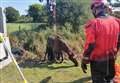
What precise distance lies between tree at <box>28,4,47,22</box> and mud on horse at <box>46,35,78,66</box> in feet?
4.31

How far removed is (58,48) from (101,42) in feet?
15.8

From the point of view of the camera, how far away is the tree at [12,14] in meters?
9.31

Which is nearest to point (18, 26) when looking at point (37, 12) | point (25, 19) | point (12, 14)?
point (25, 19)

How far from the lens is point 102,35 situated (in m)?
4.56

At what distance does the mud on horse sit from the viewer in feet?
30.4

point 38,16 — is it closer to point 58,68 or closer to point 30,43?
point 30,43

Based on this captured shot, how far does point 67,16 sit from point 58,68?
2980mm

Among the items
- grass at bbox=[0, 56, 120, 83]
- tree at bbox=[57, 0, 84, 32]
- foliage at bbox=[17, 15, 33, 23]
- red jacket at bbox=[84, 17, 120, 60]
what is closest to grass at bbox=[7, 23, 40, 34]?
foliage at bbox=[17, 15, 33, 23]

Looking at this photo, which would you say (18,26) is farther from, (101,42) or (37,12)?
(101,42)

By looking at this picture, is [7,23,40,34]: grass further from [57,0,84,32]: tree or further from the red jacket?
the red jacket

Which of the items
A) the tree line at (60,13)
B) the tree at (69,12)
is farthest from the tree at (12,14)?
the tree at (69,12)

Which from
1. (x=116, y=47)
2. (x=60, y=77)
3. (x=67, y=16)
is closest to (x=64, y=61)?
(x=60, y=77)

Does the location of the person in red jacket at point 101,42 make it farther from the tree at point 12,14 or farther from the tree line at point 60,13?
the tree line at point 60,13

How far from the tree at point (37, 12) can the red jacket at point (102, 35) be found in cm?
579
